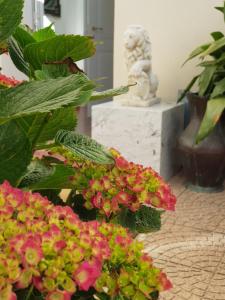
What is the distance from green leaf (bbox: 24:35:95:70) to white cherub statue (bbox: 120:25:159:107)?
2020mm

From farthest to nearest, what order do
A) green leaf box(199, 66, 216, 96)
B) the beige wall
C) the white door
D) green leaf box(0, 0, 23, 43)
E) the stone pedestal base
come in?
the white door, the beige wall, the stone pedestal base, green leaf box(199, 66, 216, 96), green leaf box(0, 0, 23, 43)

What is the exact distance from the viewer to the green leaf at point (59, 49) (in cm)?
39

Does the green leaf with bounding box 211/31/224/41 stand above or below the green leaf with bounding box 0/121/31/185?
below

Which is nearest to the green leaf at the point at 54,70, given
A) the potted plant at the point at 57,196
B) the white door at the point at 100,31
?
the potted plant at the point at 57,196

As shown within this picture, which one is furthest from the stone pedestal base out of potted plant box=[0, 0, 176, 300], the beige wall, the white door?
the white door

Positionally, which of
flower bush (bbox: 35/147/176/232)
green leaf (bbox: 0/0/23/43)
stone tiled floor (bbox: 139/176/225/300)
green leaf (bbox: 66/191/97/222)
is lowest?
stone tiled floor (bbox: 139/176/225/300)

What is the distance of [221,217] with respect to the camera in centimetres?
204

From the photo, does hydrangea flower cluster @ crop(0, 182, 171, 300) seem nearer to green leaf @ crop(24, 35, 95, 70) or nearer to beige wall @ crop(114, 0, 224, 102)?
green leaf @ crop(24, 35, 95, 70)

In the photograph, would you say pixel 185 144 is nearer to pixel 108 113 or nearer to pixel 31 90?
pixel 108 113

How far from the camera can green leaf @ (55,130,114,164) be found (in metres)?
0.39

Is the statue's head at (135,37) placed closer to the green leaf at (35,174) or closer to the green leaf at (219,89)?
the green leaf at (219,89)

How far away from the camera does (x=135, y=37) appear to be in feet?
7.91

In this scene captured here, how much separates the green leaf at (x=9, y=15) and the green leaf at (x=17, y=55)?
0.06m

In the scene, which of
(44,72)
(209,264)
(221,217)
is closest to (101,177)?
(44,72)
